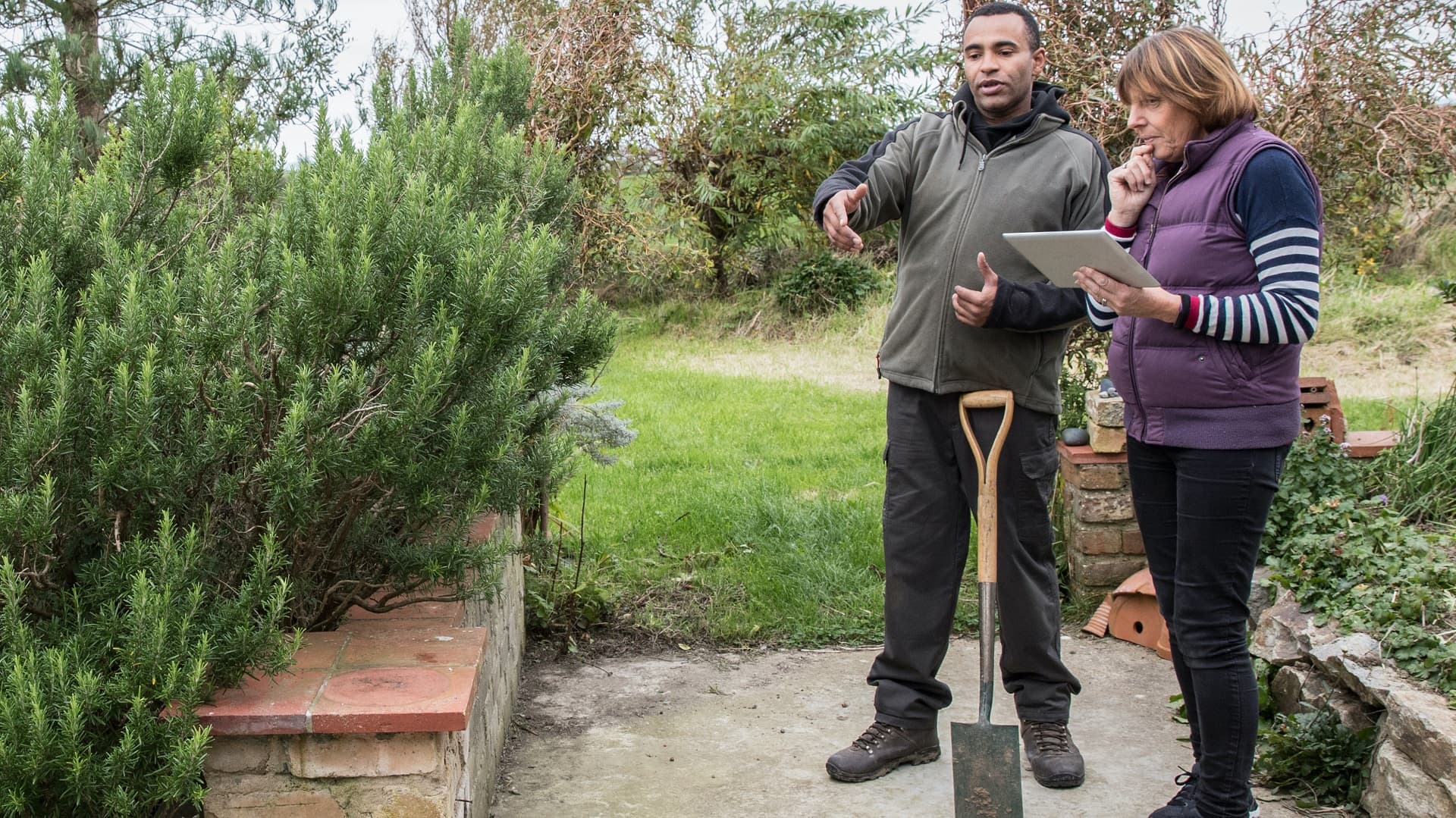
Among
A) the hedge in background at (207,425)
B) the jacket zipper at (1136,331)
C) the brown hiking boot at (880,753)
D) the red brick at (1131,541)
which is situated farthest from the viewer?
the red brick at (1131,541)

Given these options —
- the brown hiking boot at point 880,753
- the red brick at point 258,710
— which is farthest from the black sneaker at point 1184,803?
the red brick at point 258,710

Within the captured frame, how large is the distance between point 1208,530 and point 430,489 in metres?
1.72

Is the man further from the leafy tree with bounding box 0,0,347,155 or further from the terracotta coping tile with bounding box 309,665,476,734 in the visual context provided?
the leafy tree with bounding box 0,0,347,155

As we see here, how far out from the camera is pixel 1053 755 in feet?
11.7

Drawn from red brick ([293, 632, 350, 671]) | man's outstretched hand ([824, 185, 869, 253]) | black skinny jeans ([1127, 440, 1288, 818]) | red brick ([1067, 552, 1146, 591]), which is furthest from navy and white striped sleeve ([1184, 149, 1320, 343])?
red brick ([1067, 552, 1146, 591])

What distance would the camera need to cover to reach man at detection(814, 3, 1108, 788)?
344 centimetres

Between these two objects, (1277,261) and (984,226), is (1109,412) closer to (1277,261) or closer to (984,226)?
(984,226)

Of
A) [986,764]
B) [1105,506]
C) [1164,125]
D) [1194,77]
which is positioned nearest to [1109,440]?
[1105,506]

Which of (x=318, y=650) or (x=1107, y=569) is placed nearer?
(x=318, y=650)

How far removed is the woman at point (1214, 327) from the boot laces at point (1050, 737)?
1.92ft

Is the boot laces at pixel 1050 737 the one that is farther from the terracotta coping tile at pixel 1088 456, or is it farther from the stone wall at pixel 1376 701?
the terracotta coping tile at pixel 1088 456

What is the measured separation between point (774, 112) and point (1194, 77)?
37.4 ft

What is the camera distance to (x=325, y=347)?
8.48ft

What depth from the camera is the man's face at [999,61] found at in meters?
3.42
